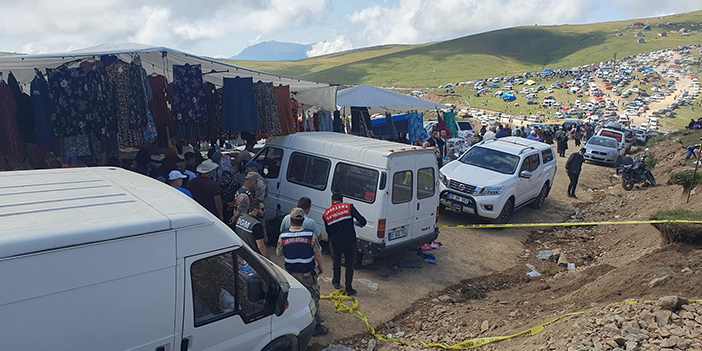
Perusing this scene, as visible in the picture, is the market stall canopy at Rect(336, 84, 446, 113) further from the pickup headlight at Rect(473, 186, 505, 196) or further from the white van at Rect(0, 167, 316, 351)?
the white van at Rect(0, 167, 316, 351)

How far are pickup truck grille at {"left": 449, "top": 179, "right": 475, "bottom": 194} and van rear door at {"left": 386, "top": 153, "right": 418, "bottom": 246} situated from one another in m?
3.47

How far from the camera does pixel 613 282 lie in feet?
22.1

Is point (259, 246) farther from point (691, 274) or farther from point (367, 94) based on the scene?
point (367, 94)

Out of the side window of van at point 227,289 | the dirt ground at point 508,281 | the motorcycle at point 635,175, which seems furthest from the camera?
the motorcycle at point 635,175

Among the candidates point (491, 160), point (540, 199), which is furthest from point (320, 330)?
point (540, 199)

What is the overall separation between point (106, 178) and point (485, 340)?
4448mm

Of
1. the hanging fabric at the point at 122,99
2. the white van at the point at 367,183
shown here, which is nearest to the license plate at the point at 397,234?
the white van at the point at 367,183

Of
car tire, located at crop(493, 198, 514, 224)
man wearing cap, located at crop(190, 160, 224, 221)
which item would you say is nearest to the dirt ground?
car tire, located at crop(493, 198, 514, 224)

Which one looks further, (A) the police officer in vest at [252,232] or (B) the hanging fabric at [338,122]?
(B) the hanging fabric at [338,122]

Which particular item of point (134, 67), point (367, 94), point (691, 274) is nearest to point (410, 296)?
point (691, 274)

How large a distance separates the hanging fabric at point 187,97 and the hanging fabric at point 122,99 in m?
0.86

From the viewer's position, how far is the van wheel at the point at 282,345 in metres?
4.32

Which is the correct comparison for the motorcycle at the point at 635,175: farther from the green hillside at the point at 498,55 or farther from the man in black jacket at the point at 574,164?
the green hillside at the point at 498,55

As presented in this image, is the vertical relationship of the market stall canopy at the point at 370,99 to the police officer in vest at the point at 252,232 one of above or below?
above
